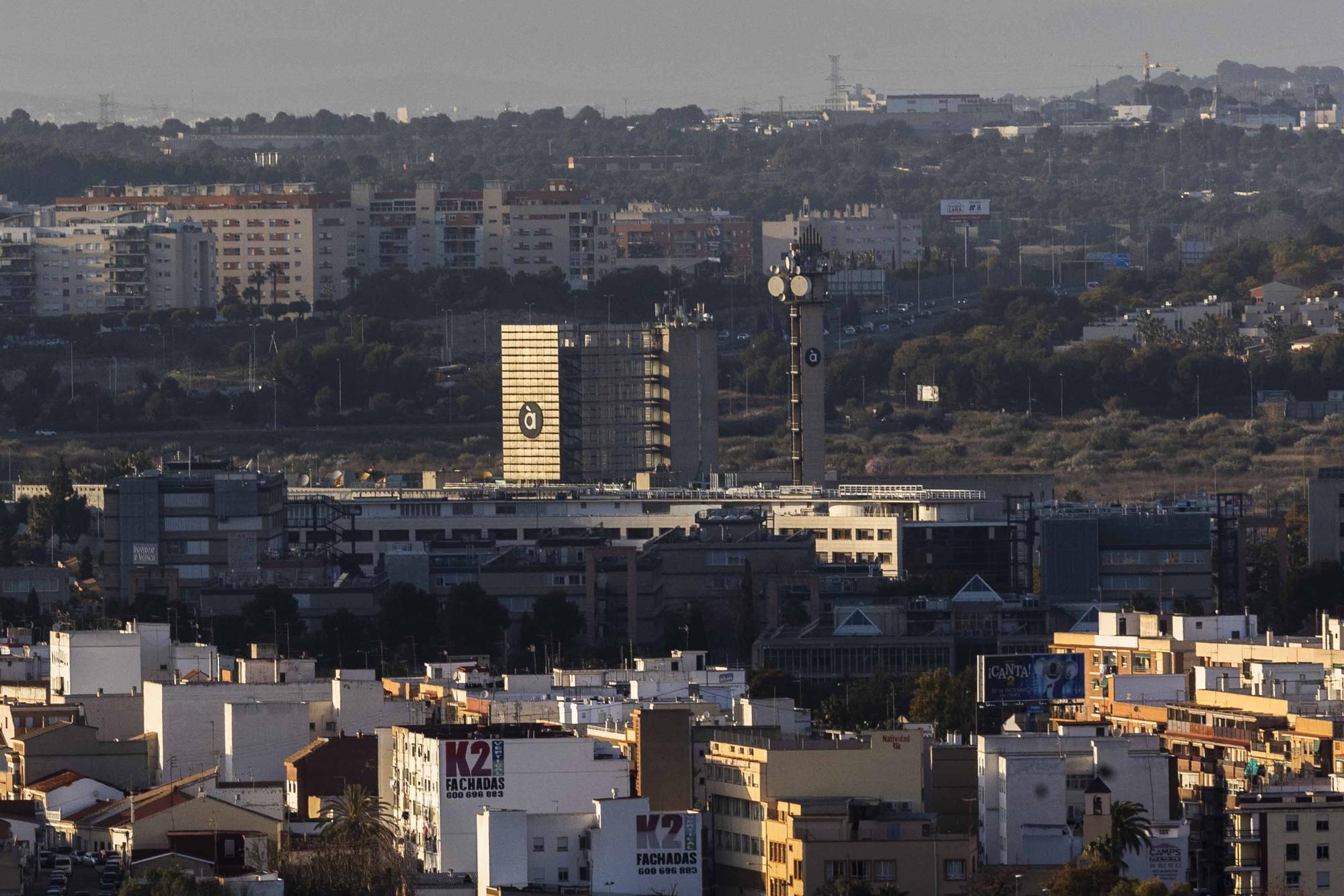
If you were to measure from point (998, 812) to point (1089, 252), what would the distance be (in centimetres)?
14581

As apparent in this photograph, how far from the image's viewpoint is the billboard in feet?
176

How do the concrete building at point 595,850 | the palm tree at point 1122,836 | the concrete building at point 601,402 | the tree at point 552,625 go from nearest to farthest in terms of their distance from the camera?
1. the concrete building at point 595,850
2. the palm tree at point 1122,836
3. the tree at point 552,625
4. the concrete building at point 601,402

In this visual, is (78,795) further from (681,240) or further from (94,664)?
(681,240)

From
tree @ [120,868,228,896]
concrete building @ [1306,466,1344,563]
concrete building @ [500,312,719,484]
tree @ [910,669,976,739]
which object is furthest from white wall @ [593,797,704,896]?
concrete building @ [500,312,719,484]

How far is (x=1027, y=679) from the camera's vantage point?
179ft

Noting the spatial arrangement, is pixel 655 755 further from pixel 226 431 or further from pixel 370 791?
pixel 226 431

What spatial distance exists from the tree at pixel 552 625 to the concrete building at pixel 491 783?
25320 mm

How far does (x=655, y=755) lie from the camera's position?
42.9 m

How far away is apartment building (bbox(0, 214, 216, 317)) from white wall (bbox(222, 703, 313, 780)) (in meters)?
86.5

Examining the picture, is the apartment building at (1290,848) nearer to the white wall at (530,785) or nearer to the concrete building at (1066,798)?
the concrete building at (1066,798)

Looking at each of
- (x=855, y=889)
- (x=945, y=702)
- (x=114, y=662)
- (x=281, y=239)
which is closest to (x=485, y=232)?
(x=281, y=239)

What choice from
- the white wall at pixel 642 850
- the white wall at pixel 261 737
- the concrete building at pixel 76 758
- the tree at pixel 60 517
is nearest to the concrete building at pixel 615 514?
the tree at pixel 60 517

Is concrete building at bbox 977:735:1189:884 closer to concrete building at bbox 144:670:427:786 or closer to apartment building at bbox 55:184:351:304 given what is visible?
concrete building at bbox 144:670:427:786

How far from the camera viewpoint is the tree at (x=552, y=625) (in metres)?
68.4
